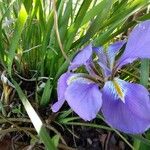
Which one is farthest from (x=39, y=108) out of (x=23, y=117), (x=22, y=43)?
(x=22, y=43)

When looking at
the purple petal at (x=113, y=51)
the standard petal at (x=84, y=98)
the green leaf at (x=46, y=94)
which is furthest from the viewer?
the green leaf at (x=46, y=94)

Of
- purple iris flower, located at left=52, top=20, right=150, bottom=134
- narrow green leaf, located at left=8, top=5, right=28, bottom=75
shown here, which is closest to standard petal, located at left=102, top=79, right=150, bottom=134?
purple iris flower, located at left=52, top=20, right=150, bottom=134

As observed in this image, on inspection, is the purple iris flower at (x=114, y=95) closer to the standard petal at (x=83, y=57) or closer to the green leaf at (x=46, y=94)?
the standard petal at (x=83, y=57)

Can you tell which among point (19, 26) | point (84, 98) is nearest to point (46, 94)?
point (19, 26)

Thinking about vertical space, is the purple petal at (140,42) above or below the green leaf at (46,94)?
above

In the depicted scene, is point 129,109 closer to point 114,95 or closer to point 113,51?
point 114,95

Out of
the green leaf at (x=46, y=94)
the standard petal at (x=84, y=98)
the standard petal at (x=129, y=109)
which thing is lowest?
the green leaf at (x=46, y=94)

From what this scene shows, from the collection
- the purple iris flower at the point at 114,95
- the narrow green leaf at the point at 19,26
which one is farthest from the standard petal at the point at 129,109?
the narrow green leaf at the point at 19,26

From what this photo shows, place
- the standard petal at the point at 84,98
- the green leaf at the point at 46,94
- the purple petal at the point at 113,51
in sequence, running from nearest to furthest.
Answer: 1. the standard petal at the point at 84,98
2. the purple petal at the point at 113,51
3. the green leaf at the point at 46,94

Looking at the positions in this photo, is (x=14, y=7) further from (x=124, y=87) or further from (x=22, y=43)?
(x=124, y=87)
